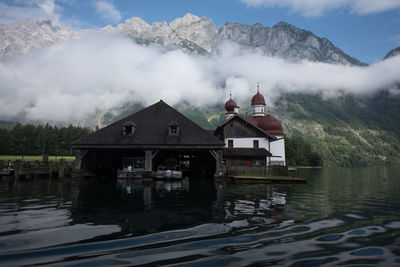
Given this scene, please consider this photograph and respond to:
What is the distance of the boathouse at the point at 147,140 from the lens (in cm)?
3278

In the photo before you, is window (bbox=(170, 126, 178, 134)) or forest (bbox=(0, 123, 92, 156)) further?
forest (bbox=(0, 123, 92, 156))

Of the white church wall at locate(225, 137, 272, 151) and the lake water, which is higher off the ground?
the white church wall at locate(225, 137, 272, 151)

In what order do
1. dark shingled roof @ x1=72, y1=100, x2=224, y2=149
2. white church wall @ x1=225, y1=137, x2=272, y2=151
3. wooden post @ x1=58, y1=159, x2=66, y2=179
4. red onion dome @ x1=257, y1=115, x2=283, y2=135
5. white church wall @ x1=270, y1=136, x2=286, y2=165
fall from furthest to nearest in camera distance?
red onion dome @ x1=257, y1=115, x2=283, y2=135
white church wall @ x1=270, y1=136, x2=286, y2=165
white church wall @ x1=225, y1=137, x2=272, y2=151
dark shingled roof @ x1=72, y1=100, x2=224, y2=149
wooden post @ x1=58, y1=159, x2=66, y2=179

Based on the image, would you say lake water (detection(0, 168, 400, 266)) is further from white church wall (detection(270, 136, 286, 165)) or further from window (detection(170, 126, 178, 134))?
white church wall (detection(270, 136, 286, 165))

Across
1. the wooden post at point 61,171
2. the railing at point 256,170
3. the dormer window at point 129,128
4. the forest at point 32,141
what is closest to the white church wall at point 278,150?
the railing at point 256,170

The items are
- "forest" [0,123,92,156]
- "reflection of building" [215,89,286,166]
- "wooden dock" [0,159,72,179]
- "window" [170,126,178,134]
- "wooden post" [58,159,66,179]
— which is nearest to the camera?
"wooden post" [58,159,66,179]

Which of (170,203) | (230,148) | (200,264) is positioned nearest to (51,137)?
(230,148)

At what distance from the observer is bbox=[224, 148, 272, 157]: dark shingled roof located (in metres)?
42.1

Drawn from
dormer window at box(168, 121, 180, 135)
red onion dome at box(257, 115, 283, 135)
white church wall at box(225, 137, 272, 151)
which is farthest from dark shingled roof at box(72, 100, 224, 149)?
red onion dome at box(257, 115, 283, 135)

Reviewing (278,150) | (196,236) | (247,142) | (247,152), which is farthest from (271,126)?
(196,236)

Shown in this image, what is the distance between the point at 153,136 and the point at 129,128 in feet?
12.7

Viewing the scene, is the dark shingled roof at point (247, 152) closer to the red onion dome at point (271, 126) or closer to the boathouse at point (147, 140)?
the boathouse at point (147, 140)

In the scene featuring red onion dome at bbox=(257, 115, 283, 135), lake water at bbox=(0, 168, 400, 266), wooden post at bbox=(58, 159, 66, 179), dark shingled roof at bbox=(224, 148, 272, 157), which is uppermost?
red onion dome at bbox=(257, 115, 283, 135)

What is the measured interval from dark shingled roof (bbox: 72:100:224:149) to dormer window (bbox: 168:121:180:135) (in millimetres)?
382
